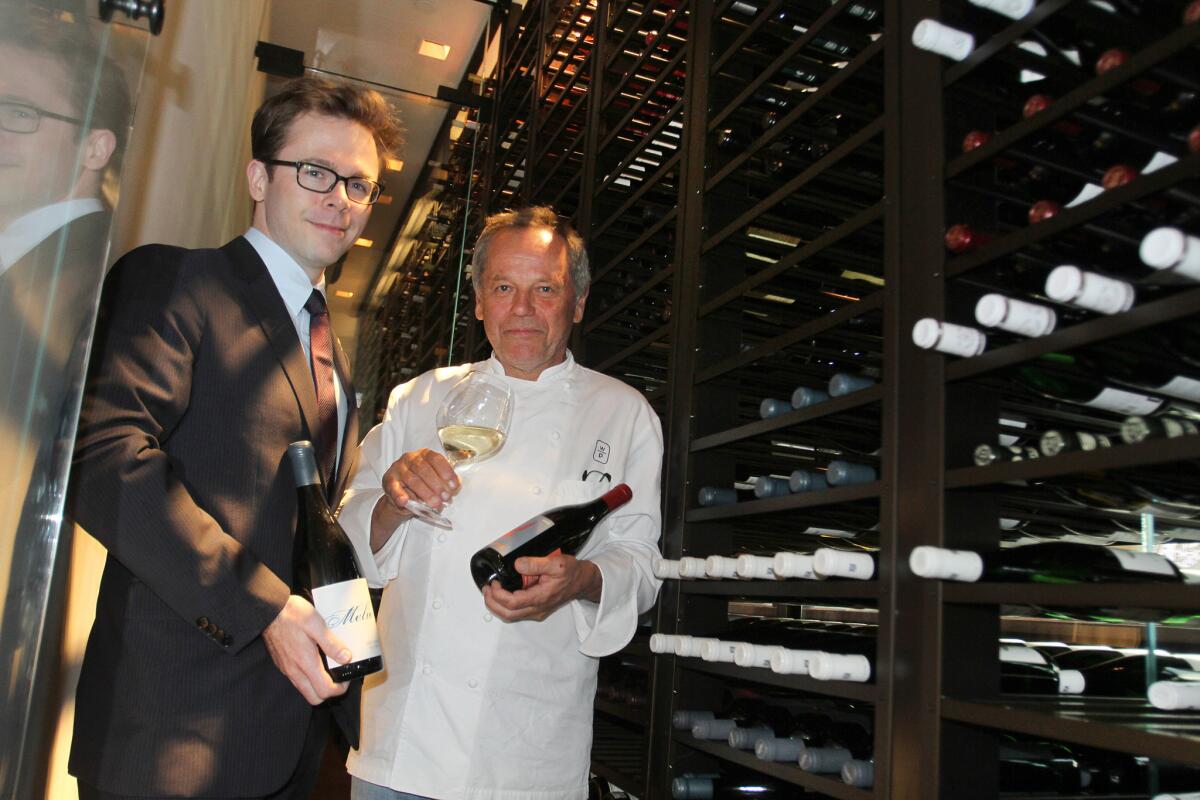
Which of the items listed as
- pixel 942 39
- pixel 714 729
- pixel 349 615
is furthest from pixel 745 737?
pixel 942 39

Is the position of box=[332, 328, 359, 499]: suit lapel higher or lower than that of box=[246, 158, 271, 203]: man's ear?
lower

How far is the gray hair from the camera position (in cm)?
195

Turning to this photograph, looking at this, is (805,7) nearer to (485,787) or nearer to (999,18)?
(999,18)

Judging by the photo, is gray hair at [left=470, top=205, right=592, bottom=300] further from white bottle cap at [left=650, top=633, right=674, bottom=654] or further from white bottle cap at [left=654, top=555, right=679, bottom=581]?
white bottle cap at [left=650, top=633, right=674, bottom=654]

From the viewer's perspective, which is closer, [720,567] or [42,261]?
[42,261]

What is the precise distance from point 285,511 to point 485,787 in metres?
0.66

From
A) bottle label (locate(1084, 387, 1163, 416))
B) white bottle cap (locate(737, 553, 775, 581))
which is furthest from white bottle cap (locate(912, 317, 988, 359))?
white bottle cap (locate(737, 553, 775, 581))

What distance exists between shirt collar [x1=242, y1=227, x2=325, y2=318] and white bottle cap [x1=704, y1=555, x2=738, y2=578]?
0.85 m

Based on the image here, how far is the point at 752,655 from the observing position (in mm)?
1576

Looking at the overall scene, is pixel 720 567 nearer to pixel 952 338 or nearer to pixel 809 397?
pixel 809 397

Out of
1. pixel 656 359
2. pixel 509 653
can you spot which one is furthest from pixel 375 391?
pixel 509 653

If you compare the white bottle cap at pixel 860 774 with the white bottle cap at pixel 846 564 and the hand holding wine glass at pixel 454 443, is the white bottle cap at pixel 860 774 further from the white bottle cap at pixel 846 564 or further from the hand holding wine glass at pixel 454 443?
the hand holding wine glass at pixel 454 443

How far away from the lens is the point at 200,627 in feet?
3.76

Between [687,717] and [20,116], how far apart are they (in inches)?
60.9
